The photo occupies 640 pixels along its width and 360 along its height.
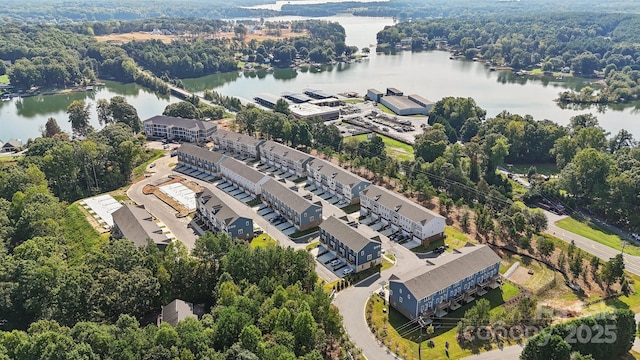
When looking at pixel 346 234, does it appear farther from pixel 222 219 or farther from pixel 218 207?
pixel 218 207

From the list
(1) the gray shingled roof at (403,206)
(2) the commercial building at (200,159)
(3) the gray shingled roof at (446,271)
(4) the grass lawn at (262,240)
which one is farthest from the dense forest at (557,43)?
(4) the grass lawn at (262,240)

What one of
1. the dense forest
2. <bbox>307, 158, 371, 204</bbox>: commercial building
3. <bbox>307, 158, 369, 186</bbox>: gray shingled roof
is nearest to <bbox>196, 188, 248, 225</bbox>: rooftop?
<bbox>307, 158, 371, 204</bbox>: commercial building

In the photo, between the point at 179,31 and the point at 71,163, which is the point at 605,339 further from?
the point at 179,31

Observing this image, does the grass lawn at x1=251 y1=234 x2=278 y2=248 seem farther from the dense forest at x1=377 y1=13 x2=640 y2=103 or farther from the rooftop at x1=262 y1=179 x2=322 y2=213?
the dense forest at x1=377 y1=13 x2=640 y2=103

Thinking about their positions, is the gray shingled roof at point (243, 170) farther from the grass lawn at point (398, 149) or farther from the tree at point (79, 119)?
the tree at point (79, 119)

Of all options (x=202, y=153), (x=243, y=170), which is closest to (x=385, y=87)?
(x=202, y=153)

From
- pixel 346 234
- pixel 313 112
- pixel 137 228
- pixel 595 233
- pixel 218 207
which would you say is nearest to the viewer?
pixel 346 234
